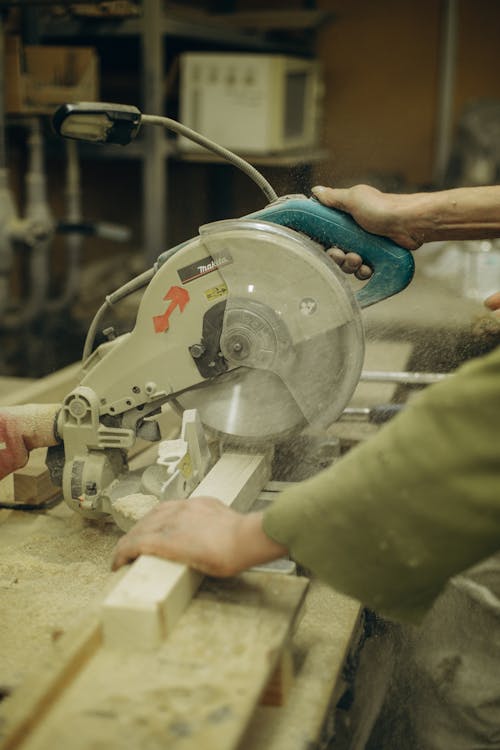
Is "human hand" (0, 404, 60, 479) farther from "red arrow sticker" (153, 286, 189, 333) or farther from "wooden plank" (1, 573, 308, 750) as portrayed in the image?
"wooden plank" (1, 573, 308, 750)

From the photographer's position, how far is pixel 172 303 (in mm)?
1386

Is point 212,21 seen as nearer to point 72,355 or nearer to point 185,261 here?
point 72,355

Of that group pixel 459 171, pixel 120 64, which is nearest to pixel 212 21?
pixel 120 64

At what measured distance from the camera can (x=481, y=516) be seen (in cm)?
91

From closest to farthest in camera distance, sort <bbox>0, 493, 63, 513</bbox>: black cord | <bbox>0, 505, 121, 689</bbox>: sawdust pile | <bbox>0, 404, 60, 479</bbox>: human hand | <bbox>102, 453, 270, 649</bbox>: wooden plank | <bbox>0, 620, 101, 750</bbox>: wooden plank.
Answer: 1. <bbox>0, 620, 101, 750</bbox>: wooden plank
2. <bbox>102, 453, 270, 649</bbox>: wooden plank
3. <bbox>0, 505, 121, 689</bbox>: sawdust pile
4. <bbox>0, 404, 60, 479</bbox>: human hand
5. <bbox>0, 493, 63, 513</bbox>: black cord

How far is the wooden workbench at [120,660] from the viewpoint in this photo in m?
0.85

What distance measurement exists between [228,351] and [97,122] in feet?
1.55

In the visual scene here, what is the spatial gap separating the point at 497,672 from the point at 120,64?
388 cm

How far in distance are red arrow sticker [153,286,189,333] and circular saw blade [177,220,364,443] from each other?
0.07 m

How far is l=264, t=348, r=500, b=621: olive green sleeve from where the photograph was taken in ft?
2.95

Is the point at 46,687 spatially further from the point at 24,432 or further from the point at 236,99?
the point at 236,99

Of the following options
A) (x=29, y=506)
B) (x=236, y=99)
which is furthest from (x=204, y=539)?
(x=236, y=99)

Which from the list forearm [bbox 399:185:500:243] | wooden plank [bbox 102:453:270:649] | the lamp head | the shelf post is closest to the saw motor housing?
forearm [bbox 399:185:500:243]

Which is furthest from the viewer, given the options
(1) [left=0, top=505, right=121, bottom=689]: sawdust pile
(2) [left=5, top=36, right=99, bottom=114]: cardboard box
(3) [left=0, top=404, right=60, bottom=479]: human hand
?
(2) [left=5, top=36, right=99, bottom=114]: cardboard box
